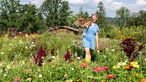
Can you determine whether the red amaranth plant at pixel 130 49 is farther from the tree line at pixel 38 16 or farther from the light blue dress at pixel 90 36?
the tree line at pixel 38 16

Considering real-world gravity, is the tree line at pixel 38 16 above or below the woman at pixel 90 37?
below

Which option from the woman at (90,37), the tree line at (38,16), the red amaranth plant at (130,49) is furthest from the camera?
the tree line at (38,16)

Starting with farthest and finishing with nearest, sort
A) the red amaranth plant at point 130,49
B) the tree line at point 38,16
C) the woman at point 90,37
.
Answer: the tree line at point 38,16, the woman at point 90,37, the red amaranth plant at point 130,49

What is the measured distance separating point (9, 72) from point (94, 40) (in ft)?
15.4

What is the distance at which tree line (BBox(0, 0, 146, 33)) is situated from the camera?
250 feet

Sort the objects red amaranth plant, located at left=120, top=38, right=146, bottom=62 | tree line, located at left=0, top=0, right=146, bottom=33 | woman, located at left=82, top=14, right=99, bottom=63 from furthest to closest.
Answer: tree line, located at left=0, top=0, right=146, bottom=33, woman, located at left=82, top=14, right=99, bottom=63, red amaranth plant, located at left=120, top=38, right=146, bottom=62

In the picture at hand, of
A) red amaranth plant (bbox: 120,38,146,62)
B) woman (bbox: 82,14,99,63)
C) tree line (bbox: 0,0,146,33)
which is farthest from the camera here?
tree line (bbox: 0,0,146,33)

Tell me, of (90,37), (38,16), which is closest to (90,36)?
(90,37)

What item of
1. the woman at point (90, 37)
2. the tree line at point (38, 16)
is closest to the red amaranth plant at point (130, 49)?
the woman at point (90, 37)

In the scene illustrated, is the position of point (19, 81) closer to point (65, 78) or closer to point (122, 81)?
point (65, 78)

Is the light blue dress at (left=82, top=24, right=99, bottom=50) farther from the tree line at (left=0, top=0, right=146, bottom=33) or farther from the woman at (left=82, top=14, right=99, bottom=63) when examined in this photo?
the tree line at (left=0, top=0, right=146, bottom=33)

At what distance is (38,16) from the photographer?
83.8 metres

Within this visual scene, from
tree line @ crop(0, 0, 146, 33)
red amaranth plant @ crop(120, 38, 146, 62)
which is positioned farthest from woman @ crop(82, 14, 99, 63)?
tree line @ crop(0, 0, 146, 33)

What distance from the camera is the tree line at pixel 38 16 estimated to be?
250ft
